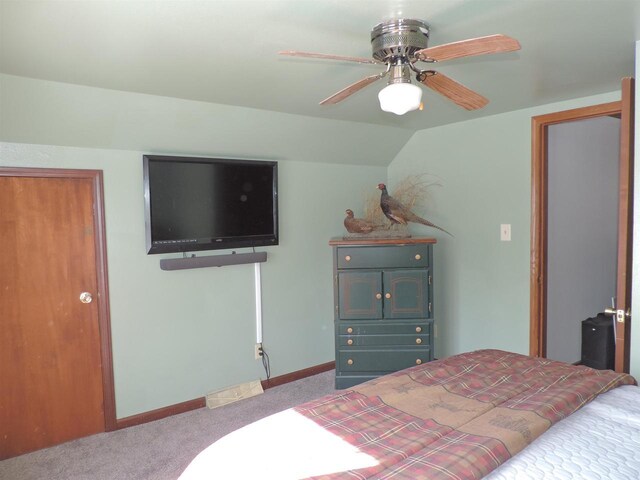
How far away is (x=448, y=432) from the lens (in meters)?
1.40

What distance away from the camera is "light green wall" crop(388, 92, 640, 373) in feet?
11.2

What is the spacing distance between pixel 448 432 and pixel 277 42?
64.5 inches

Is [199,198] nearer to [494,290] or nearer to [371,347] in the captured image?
[371,347]

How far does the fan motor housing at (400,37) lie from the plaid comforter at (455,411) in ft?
4.26

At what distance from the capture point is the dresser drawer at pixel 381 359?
340cm

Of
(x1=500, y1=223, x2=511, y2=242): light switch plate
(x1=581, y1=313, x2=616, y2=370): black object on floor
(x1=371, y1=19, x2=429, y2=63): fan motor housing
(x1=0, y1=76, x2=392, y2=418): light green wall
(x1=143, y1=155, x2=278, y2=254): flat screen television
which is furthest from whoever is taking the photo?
(x1=581, y1=313, x2=616, y2=370): black object on floor

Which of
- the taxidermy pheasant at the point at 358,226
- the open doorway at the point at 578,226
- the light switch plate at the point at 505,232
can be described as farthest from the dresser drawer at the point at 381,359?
the open doorway at the point at 578,226

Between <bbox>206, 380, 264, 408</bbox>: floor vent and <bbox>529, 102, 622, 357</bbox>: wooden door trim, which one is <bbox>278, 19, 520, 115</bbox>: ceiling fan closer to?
<bbox>529, 102, 622, 357</bbox>: wooden door trim

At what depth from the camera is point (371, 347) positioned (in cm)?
341

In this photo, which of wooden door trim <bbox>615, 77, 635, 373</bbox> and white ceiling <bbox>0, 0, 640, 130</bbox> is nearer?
white ceiling <bbox>0, 0, 640, 130</bbox>

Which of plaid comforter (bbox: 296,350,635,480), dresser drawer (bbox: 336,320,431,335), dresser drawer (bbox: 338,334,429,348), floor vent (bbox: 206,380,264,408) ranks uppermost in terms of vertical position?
plaid comforter (bbox: 296,350,635,480)

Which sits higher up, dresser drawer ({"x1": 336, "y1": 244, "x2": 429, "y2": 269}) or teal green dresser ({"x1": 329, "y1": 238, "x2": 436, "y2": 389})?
dresser drawer ({"x1": 336, "y1": 244, "x2": 429, "y2": 269})

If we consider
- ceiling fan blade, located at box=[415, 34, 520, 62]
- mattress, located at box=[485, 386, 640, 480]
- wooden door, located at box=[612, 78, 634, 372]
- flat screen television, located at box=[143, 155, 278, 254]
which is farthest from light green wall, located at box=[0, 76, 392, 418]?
mattress, located at box=[485, 386, 640, 480]

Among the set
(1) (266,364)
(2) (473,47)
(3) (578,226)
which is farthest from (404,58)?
(3) (578,226)
